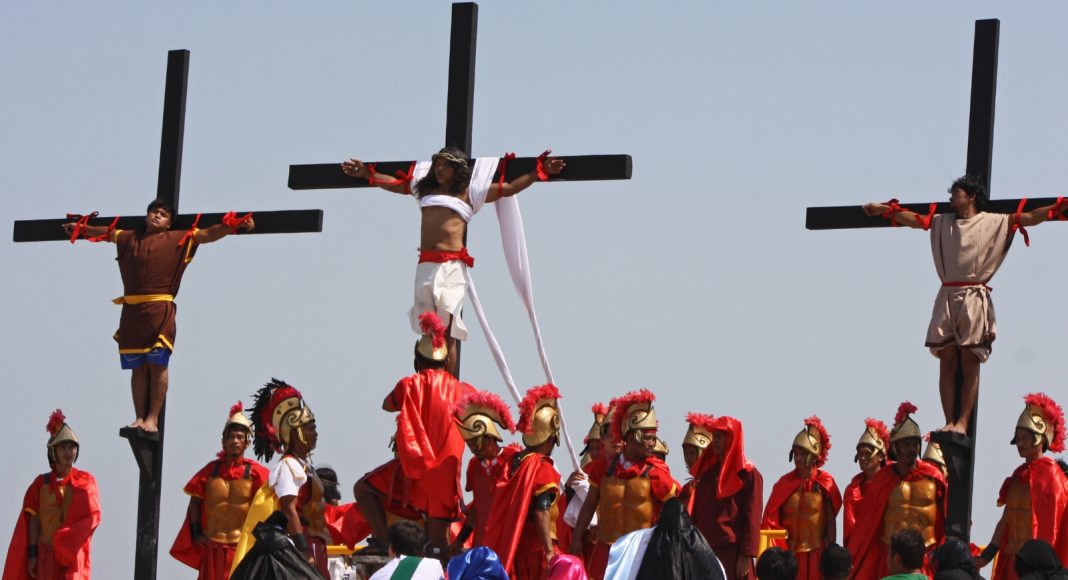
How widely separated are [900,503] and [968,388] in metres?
1.38

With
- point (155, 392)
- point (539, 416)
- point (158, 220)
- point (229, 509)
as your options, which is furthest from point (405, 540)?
point (158, 220)

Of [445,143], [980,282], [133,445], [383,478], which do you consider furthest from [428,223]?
[980,282]

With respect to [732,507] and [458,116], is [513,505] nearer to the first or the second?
[732,507]

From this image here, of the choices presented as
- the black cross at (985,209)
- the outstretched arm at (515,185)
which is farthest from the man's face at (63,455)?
the black cross at (985,209)

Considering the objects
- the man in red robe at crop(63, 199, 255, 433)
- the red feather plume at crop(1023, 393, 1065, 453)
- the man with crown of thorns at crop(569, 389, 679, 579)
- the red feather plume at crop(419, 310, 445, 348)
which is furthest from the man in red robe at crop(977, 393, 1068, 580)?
the man in red robe at crop(63, 199, 255, 433)

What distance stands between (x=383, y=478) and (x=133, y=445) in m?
2.26

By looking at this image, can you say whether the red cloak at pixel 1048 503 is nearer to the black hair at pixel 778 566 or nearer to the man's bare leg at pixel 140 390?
the black hair at pixel 778 566

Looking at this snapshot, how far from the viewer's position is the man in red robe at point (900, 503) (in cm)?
1434

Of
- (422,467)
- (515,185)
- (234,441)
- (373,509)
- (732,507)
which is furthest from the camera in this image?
(234,441)

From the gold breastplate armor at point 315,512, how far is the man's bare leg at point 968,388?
160 inches

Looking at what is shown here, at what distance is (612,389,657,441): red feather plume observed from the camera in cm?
1300

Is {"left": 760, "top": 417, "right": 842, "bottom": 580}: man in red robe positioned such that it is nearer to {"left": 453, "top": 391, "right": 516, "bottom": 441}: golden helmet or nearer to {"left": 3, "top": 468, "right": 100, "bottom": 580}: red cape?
{"left": 453, "top": 391, "right": 516, "bottom": 441}: golden helmet

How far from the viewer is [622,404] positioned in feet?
43.1

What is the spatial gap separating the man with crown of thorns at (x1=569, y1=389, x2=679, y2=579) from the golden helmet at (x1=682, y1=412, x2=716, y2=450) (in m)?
0.76
